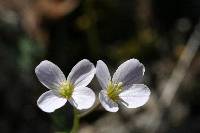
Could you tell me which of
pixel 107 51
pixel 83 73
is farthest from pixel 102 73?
pixel 107 51

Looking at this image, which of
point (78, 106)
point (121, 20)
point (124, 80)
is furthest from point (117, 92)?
point (121, 20)

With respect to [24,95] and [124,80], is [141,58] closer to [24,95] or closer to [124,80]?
[24,95]

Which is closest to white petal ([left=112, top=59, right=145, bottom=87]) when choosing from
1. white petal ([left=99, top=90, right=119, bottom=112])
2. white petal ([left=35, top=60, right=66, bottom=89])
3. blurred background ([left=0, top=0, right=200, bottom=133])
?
white petal ([left=99, top=90, right=119, bottom=112])

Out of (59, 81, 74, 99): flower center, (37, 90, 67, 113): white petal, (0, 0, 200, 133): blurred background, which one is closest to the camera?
(37, 90, 67, 113): white petal

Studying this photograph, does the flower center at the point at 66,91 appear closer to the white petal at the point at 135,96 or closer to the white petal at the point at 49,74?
the white petal at the point at 49,74

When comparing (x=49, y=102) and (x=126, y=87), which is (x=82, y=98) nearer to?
(x=49, y=102)

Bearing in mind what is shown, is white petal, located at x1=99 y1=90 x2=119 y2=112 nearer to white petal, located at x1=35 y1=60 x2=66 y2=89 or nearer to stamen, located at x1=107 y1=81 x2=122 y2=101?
stamen, located at x1=107 y1=81 x2=122 y2=101
